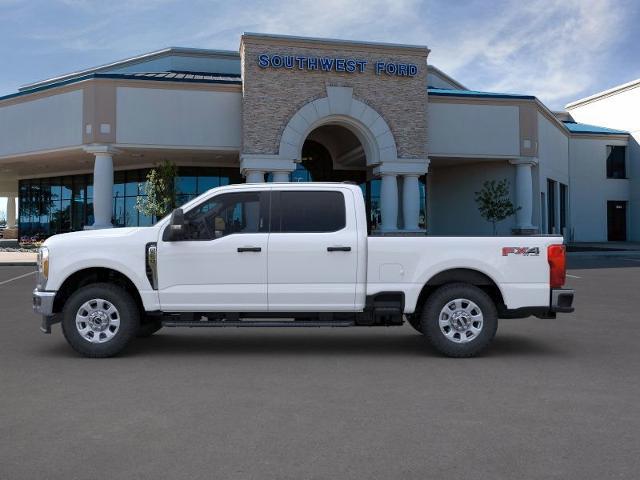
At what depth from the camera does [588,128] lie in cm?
4684

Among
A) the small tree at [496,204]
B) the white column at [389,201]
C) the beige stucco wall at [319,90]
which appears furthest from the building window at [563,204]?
the white column at [389,201]

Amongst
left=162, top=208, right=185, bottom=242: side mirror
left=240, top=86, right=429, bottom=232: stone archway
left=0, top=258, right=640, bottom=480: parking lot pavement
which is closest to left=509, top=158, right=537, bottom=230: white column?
left=240, top=86, right=429, bottom=232: stone archway

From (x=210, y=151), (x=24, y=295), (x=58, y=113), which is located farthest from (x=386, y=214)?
(x=24, y=295)

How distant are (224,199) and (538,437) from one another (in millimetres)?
4792

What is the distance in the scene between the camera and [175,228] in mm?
7688

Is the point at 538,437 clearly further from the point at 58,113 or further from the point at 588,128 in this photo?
the point at 588,128

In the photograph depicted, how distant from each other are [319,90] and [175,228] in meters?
22.9

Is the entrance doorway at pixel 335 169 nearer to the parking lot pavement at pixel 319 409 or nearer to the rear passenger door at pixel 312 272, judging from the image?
the parking lot pavement at pixel 319 409

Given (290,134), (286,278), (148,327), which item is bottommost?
(148,327)

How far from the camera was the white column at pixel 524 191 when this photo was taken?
33.6 meters

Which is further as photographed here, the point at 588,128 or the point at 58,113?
the point at 588,128

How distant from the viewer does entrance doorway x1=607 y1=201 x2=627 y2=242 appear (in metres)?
46.5

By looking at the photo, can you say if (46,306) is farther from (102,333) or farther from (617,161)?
(617,161)

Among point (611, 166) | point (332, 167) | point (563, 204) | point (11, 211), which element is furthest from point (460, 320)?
point (11, 211)
